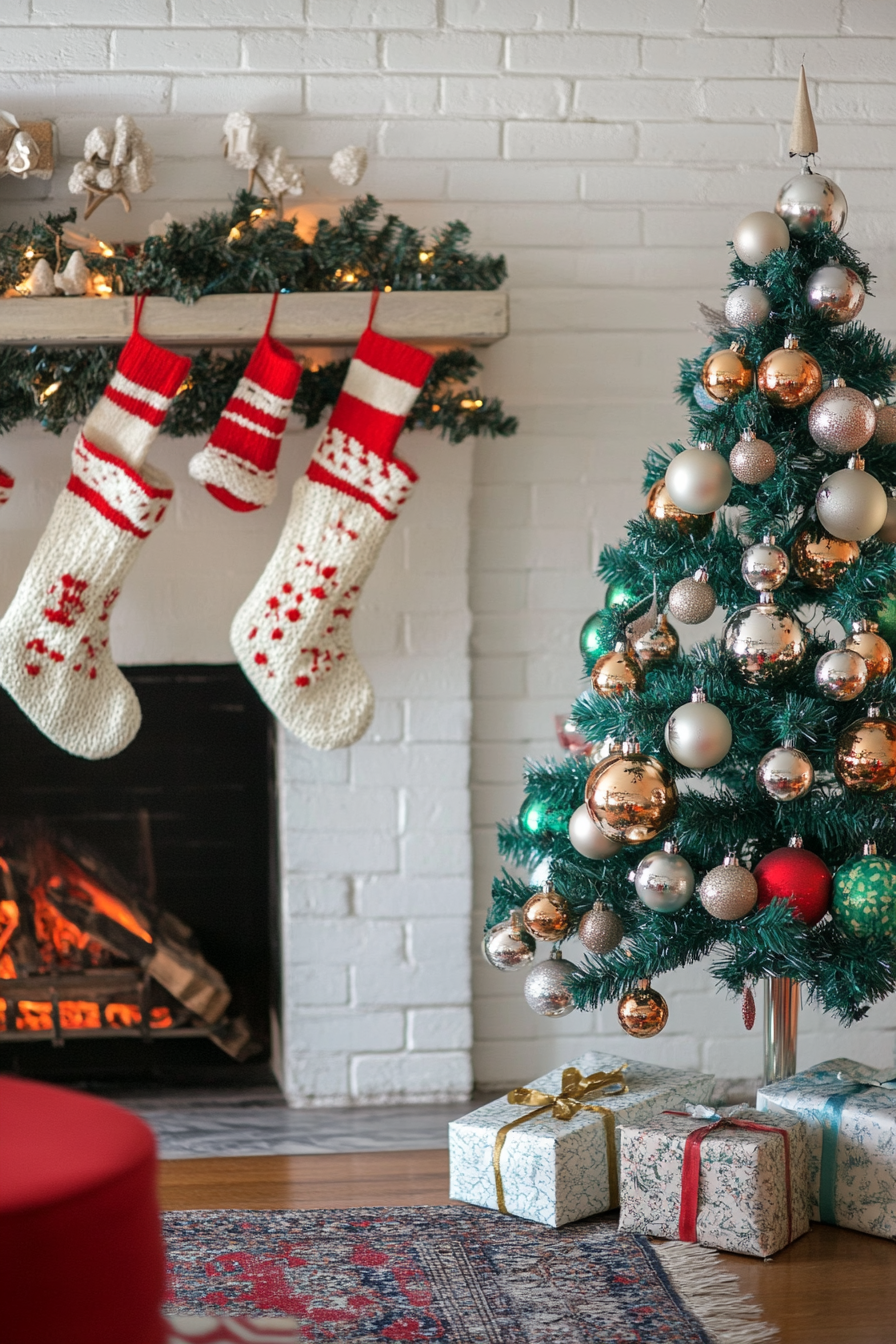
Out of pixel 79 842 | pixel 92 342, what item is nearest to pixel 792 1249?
pixel 79 842

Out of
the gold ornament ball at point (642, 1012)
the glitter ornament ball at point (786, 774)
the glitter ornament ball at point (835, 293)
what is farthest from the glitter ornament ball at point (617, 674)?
the glitter ornament ball at point (835, 293)

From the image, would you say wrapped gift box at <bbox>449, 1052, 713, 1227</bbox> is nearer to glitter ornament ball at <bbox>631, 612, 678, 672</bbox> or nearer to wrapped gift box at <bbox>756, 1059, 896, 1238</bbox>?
wrapped gift box at <bbox>756, 1059, 896, 1238</bbox>

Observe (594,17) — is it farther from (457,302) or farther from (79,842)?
(79,842)

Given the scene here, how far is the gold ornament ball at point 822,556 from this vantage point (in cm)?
181

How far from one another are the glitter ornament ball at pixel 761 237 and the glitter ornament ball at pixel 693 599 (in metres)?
0.45

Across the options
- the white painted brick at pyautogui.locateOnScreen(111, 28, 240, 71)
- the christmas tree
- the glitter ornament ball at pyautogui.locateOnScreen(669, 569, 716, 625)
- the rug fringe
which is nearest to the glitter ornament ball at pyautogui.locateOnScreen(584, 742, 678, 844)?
the christmas tree

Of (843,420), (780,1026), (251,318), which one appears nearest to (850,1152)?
(780,1026)

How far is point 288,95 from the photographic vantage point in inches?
90.4

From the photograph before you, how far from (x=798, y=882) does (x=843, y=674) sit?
29 cm

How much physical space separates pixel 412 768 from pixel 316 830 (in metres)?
0.21

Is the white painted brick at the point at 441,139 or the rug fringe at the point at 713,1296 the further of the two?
the white painted brick at the point at 441,139

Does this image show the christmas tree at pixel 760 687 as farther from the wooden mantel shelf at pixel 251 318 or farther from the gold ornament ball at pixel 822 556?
the wooden mantel shelf at pixel 251 318

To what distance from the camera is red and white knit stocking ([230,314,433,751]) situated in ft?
7.14

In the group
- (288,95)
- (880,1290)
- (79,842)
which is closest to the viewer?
(880,1290)
